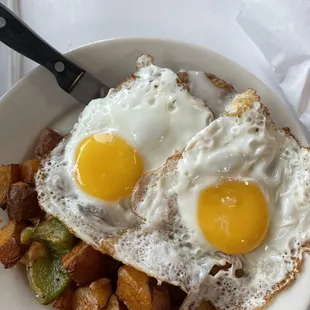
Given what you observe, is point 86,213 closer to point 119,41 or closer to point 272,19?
point 119,41

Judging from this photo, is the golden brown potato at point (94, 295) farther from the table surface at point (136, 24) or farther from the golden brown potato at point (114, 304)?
the table surface at point (136, 24)

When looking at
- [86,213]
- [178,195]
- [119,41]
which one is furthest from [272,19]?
[86,213]

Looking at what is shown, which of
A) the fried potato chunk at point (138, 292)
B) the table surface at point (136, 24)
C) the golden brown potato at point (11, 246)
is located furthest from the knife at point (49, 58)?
the fried potato chunk at point (138, 292)

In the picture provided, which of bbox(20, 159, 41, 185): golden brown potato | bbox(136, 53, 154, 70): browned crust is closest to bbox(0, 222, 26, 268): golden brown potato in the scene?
bbox(20, 159, 41, 185): golden brown potato

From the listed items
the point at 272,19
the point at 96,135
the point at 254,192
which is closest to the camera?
the point at 254,192

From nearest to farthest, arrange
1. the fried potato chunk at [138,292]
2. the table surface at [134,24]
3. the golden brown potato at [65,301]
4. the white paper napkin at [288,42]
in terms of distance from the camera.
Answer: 1. the fried potato chunk at [138,292]
2. the golden brown potato at [65,301]
3. the white paper napkin at [288,42]
4. the table surface at [134,24]

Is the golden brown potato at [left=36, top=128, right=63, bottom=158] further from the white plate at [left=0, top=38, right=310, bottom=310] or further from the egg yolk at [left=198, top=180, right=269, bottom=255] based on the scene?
the egg yolk at [left=198, top=180, right=269, bottom=255]
